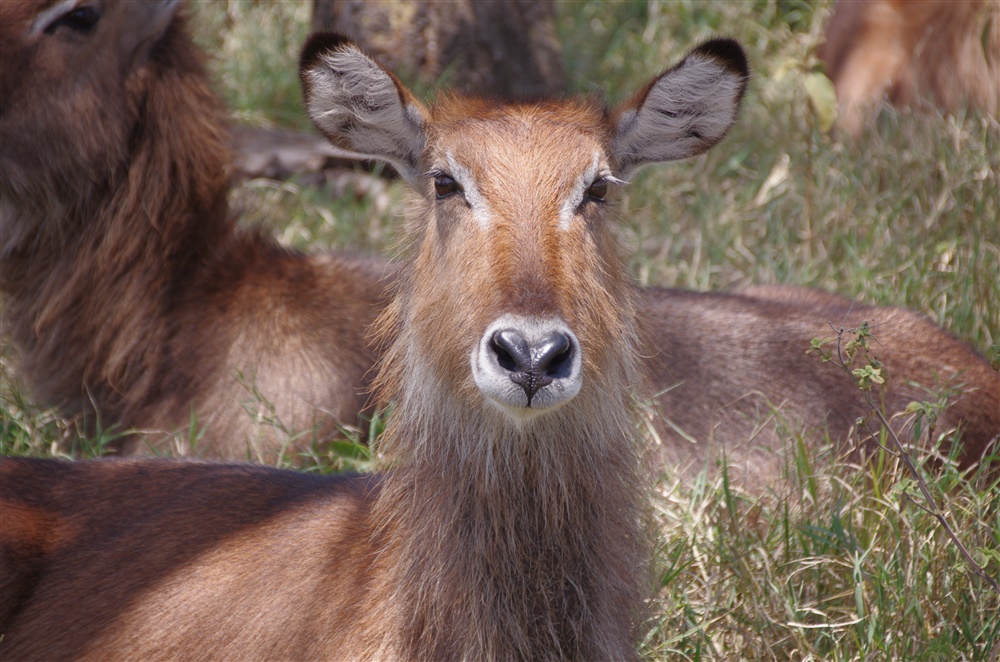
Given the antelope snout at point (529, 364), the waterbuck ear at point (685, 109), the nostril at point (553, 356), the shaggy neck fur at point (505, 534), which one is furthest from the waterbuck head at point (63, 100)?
the nostril at point (553, 356)

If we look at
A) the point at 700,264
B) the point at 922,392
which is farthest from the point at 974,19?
the point at 922,392

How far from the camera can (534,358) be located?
2711 millimetres

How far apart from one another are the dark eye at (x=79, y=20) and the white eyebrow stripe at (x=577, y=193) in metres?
2.57

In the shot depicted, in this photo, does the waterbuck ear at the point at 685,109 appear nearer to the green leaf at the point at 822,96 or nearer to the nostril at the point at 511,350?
the nostril at the point at 511,350

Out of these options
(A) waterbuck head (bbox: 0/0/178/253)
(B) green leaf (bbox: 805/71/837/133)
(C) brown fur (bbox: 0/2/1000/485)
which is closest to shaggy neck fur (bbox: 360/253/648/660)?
(C) brown fur (bbox: 0/2/1000/485)

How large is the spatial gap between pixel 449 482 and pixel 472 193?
75 centimetres

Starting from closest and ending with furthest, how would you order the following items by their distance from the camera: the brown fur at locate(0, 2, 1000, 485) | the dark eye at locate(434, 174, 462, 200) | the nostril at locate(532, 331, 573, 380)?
the nostril at locate(532, 331, 573, 380) → the dark eye at locate(434, 174, 462, 200) → the brown fur at locate(0, 2, 1000, 485)

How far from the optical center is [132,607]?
11.0 ft

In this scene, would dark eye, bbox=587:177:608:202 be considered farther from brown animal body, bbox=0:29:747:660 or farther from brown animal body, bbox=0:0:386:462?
brown animal body, bbox=0:0:386:462

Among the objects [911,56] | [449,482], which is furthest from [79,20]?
[911,56]

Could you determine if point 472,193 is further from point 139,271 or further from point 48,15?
point 48,15

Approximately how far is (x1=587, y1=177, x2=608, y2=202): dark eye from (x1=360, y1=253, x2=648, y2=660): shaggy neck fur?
1.42ft

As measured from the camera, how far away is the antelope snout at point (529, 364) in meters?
2.72

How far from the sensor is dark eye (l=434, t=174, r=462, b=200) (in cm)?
326
